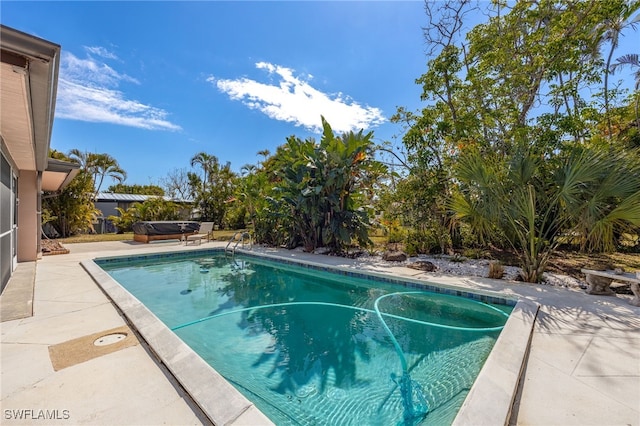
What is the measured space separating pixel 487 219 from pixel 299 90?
44.3 feet

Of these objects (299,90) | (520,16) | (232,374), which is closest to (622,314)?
(232,374)

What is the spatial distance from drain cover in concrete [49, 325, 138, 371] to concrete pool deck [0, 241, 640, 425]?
9 centimetres

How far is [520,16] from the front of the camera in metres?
9.60

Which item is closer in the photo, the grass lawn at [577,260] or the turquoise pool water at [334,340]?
the turquoise pool water at [334,340]

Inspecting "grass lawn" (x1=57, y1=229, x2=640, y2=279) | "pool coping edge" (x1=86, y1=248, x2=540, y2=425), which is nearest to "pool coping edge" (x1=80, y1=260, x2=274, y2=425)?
"pool coping edge" (x1=86, y1=248, x2=540, y2=425)

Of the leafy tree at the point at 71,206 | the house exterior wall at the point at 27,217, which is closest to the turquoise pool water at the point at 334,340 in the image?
the house exterior wall at the point at 27,217

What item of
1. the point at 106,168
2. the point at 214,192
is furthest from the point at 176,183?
the point at 214,192

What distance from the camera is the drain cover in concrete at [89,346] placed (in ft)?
10.0

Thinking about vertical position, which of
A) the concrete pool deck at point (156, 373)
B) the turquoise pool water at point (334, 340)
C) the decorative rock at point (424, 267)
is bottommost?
the turquoise pool water at point (334, 340)

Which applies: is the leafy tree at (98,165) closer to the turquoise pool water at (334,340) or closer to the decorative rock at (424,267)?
the turquoise pool water at (334,340)

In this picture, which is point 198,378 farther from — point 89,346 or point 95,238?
point 95,238

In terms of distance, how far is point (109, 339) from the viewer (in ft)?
11.7

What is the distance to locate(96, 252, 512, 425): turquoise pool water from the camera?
3028 millimetres

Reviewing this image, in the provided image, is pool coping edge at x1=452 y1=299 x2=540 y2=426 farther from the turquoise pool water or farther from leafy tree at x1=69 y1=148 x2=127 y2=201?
leafy tree at x1=69 y1=148 x2=127 y2=201
